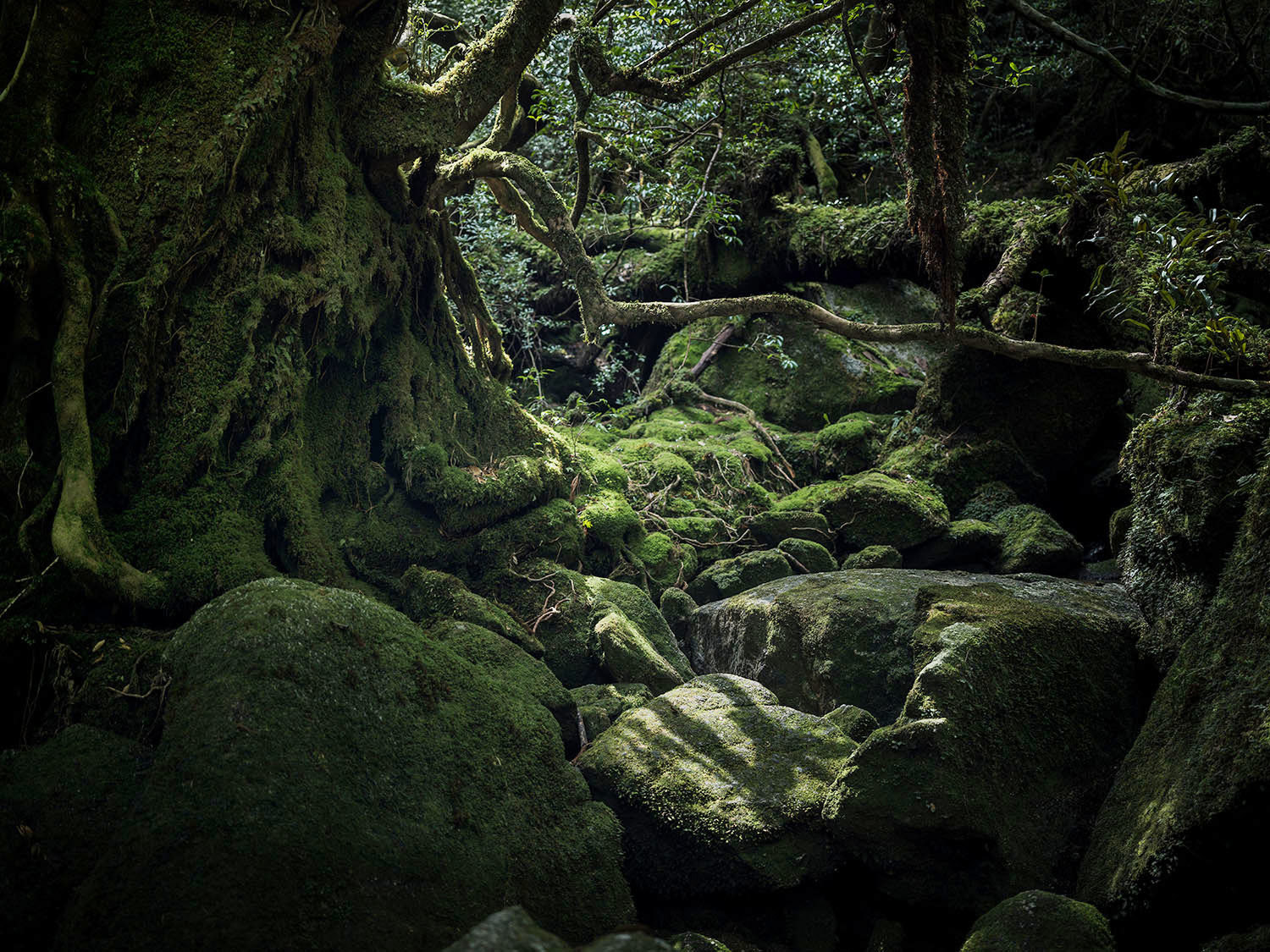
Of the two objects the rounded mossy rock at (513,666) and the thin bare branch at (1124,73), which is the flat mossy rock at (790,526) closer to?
the rounded mossy rock at (513,666)

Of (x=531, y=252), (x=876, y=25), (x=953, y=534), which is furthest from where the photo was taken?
(x=531, y=252)

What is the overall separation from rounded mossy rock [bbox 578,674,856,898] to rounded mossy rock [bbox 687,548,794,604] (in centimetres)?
248

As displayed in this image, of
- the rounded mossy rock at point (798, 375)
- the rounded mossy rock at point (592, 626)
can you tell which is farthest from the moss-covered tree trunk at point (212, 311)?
the rounded mossy rock at point (798, 375)

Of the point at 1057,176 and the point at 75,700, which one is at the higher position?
the point at 1057,176

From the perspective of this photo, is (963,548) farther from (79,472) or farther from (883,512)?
(79,472)

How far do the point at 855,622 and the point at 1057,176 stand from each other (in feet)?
13.8

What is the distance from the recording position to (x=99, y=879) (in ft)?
8.60

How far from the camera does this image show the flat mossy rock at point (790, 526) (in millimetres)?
7812

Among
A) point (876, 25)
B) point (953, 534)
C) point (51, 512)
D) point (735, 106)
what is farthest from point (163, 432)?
point (876, 25)

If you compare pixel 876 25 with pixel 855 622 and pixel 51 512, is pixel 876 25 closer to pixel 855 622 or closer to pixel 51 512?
pixel 855 622

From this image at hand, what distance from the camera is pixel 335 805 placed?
2967mm

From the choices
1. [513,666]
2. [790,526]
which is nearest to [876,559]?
[790,526]

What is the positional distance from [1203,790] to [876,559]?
3963 millimetres

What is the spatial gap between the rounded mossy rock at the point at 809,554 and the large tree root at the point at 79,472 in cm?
525
